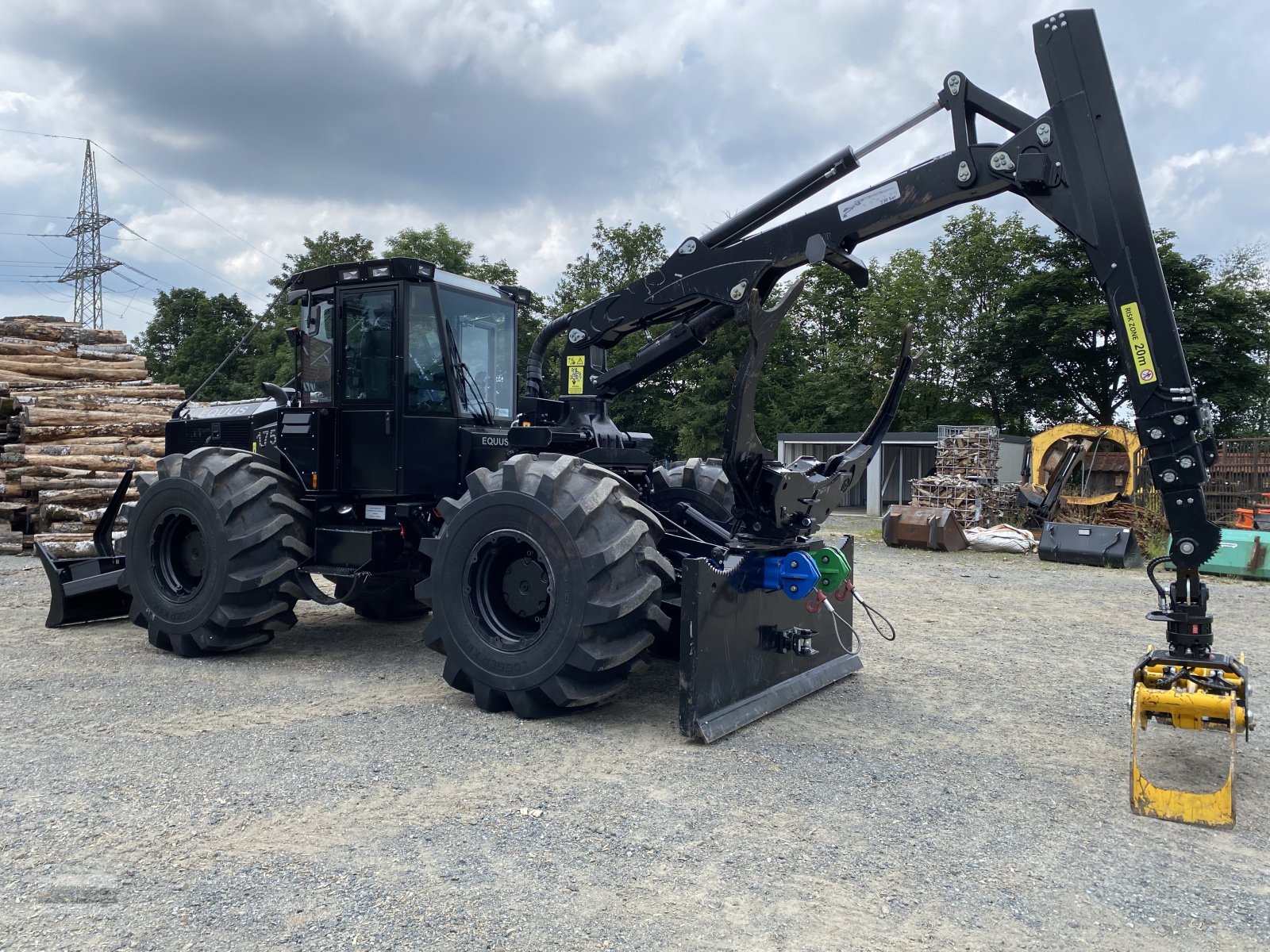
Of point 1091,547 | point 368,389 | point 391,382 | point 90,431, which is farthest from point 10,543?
point 1091,547

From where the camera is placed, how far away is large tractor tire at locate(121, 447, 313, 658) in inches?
258

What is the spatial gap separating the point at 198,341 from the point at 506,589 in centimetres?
5053

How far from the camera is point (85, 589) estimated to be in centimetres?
779

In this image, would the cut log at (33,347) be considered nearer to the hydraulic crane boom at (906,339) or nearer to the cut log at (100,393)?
the cut log at (100,393)

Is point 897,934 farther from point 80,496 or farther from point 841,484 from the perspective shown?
point 80,496

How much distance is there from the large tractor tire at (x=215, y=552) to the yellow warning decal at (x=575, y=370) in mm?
2205

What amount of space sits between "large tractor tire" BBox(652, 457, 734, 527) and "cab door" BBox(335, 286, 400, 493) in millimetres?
1937

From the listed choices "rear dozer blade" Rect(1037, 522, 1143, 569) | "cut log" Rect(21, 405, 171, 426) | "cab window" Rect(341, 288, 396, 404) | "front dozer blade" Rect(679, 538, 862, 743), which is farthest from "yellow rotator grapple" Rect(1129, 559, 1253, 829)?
"cut log" Rect(21, 405, 171, 426)

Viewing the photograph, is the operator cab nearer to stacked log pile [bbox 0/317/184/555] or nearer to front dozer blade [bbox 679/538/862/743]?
front dozer blade [bbox 679/538/862/743]

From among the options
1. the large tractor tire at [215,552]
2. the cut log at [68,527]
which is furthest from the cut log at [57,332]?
the large tractor tire at [215,552]

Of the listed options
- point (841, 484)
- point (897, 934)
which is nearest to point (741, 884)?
point (897, 934)

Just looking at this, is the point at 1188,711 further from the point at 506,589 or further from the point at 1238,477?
the point at 1238,477

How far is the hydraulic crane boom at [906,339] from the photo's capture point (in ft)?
14.4

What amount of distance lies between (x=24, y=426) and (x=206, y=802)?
35.6ft
